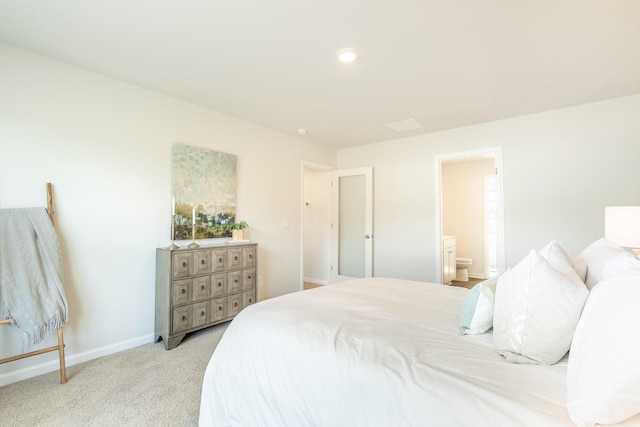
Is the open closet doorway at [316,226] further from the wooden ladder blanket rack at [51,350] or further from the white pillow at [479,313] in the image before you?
the white pillow at [479,313]

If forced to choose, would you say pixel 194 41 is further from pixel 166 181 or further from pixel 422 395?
pixel 422 395

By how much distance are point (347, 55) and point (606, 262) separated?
204 cm

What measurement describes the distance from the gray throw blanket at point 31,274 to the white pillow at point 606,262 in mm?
3294

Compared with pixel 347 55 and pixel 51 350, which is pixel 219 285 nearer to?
pixel 51 350

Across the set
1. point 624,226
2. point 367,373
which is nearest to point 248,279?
point 367,373

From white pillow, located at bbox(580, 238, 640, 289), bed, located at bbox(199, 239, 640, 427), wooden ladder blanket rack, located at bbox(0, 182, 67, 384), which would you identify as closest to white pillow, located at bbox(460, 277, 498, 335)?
bed, located at bbox(199, 239, 640, 427)

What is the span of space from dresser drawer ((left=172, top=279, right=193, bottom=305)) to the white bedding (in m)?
1.37

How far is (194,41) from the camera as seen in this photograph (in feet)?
7.06

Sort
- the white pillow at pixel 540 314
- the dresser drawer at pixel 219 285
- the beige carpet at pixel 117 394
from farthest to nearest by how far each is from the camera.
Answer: the dresser drawer at pixel 219 285
the beige carpet at pixel 117 394
the white pillow at pixel 540 314

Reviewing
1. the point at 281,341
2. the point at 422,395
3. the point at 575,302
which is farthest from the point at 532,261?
the point at 281,341

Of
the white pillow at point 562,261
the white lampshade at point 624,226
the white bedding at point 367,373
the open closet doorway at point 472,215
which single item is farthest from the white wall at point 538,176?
the white bedding at point 367,373

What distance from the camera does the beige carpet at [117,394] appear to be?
5.83 feet

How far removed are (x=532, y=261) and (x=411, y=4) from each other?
5.26 feet

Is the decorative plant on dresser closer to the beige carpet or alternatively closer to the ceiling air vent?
the beige carpet
